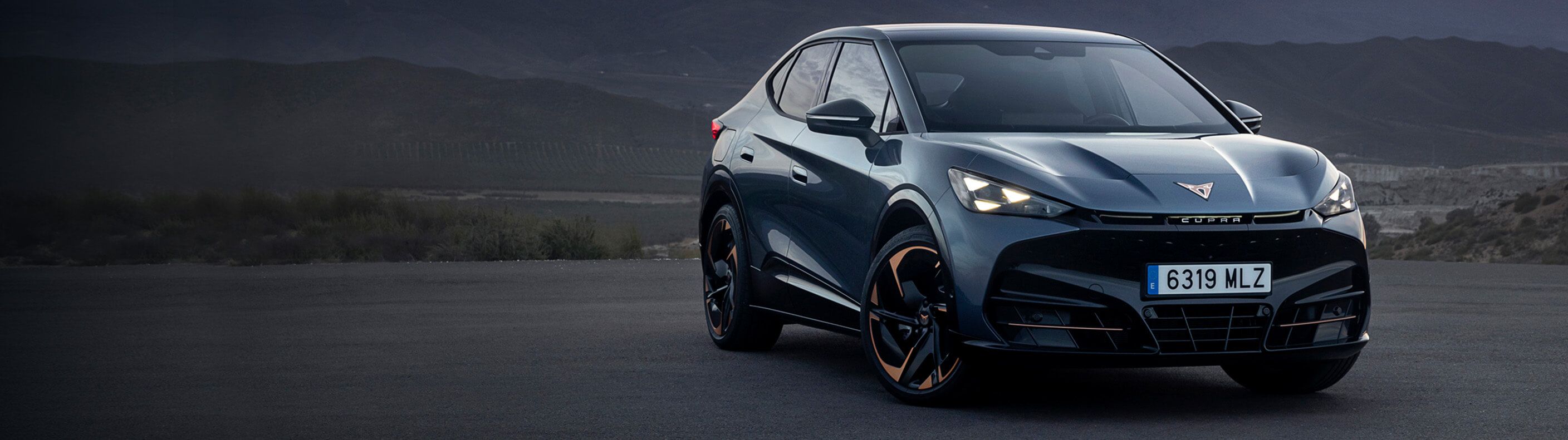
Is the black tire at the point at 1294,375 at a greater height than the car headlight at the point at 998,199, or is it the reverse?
the car headlight at the point at 998,199

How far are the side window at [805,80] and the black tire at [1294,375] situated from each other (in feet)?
7.88

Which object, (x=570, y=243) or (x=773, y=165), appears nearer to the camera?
(x=773, y=165)

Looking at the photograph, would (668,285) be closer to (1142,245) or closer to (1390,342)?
(1390,342)

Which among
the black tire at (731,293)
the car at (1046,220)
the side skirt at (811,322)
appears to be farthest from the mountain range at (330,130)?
the car at (1046,220)

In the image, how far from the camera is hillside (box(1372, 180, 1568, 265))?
106 feet

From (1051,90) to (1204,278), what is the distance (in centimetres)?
177

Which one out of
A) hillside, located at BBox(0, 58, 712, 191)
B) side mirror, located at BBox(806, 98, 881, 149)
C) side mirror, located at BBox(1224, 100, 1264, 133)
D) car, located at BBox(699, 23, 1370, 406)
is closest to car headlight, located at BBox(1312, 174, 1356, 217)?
car, located at BBox(699, 23, 1370, 406)

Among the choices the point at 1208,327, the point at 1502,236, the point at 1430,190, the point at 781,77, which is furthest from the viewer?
the point at 1430,190

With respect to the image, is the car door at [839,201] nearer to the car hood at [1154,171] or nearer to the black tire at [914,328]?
the black tire at [914,328]

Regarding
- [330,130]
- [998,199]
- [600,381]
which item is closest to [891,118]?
[998,199]

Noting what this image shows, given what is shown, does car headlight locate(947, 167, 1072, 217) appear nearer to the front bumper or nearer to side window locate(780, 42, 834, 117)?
the front bumper

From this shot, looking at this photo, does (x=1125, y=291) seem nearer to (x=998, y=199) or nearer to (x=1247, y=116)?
(x=998, y=199)

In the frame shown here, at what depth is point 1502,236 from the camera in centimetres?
3522

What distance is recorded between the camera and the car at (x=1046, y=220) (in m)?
5.72
